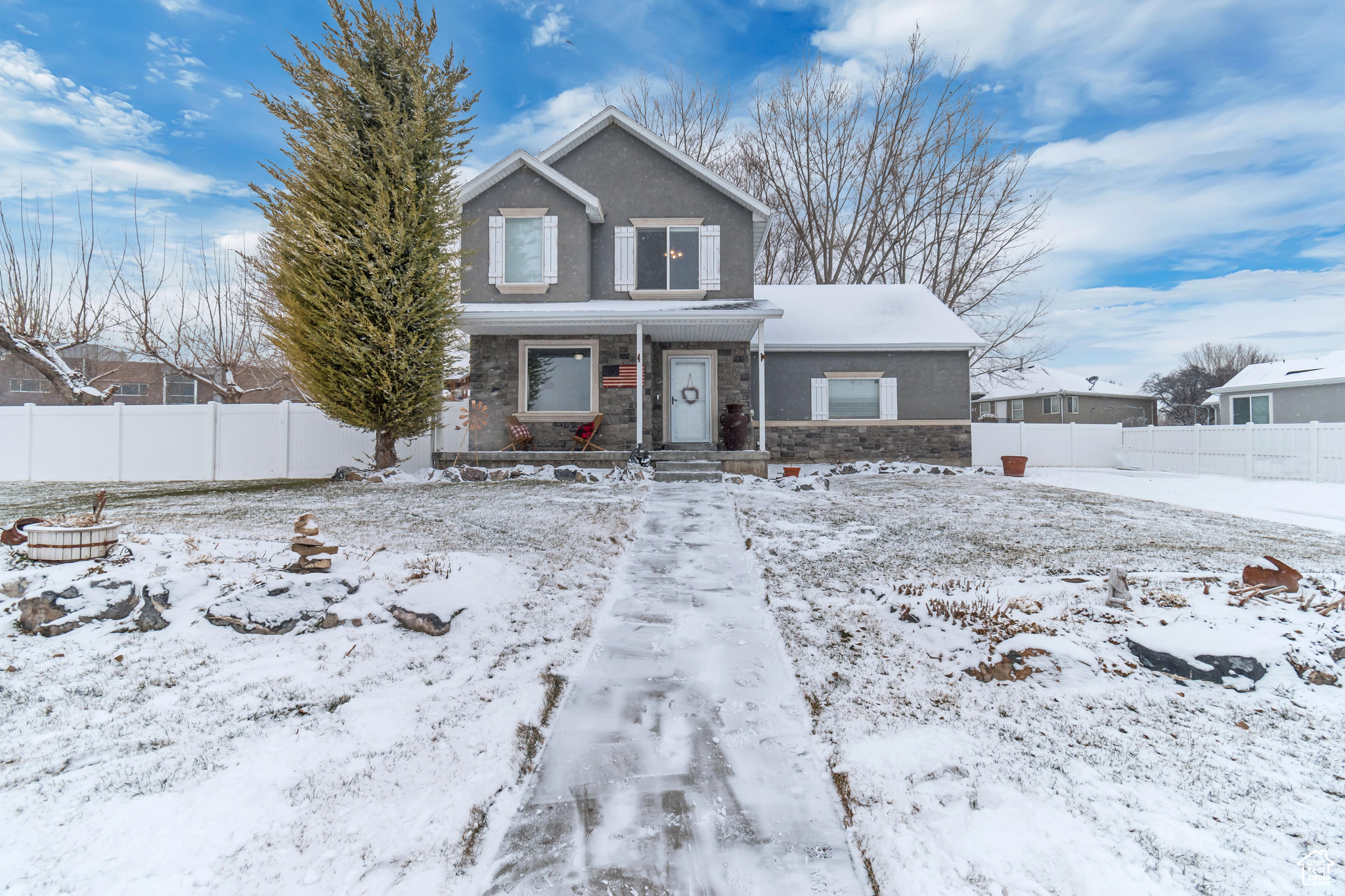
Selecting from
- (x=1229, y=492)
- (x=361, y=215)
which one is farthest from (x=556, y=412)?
Result: (x=1229, y=492)

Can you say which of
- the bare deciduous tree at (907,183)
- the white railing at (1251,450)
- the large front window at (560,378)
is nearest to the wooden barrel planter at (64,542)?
the large front window at (560,378)

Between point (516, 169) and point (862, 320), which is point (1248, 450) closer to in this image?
point (862, 320)

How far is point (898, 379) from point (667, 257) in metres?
6.15

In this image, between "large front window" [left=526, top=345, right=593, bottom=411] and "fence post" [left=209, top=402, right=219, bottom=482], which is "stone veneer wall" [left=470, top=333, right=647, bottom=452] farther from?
"fence post" [left=209, top=402, right=219, bottom=482]

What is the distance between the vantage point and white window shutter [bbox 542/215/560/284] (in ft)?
36.9

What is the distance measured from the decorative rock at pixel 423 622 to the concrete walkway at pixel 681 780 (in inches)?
33.2

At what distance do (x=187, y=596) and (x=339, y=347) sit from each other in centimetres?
Result: 658

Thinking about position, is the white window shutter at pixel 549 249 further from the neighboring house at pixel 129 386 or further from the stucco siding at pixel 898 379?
the neighboring house at pixel 129 386

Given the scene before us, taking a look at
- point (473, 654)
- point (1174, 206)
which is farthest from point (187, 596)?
point (1174, 206)

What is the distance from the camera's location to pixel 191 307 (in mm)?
14352

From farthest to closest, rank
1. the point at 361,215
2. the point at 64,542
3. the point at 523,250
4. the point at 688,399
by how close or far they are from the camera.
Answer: the point at 688,399 < the point at 523,250 < the point at 361,215 < the point at 64,542

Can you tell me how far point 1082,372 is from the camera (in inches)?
1375

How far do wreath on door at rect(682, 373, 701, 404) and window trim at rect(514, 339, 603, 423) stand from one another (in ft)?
6.15

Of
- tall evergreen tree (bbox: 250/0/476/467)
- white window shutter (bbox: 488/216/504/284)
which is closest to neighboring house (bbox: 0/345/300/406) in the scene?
white window shutter (bbox: 488/216/504/284)
